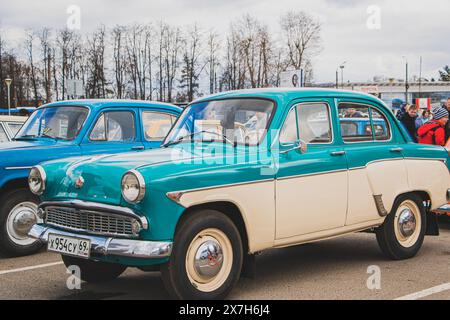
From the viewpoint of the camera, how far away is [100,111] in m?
8.21

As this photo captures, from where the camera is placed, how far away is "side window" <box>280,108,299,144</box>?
18.6 feet

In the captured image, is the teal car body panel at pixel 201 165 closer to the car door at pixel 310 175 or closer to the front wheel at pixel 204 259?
the car door at pixel 310 175

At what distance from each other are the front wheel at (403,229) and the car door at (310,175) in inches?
36.1

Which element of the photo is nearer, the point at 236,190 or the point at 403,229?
the point at 236,190

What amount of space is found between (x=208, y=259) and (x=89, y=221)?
1.01m

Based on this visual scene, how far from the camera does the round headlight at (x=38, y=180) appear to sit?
216 inches

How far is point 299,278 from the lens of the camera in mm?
6016

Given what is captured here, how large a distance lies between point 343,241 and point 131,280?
10.6 ft

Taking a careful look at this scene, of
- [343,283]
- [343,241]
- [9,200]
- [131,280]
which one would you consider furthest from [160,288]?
[343,241]

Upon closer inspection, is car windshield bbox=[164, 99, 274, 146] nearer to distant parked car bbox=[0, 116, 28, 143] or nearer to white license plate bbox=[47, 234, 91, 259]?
white license plate bbox=[47, 234, 91, 259]

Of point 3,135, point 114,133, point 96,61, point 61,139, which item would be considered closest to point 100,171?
point 61,139

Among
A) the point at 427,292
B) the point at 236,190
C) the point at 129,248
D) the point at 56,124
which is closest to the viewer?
the point at 129,248

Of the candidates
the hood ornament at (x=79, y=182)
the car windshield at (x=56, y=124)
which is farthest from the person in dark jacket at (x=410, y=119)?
the hood ornament at (x=79, y=182)

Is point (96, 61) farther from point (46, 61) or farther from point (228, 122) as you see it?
point (228, 122)
